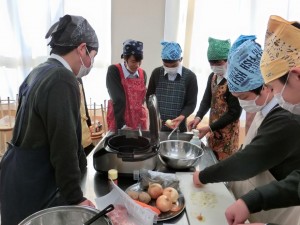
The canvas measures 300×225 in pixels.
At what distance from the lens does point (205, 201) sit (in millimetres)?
995

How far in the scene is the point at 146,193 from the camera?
0.96m

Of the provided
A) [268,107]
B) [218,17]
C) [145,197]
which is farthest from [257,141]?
[218,17]

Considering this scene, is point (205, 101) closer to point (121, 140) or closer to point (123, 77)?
point (123, 77)

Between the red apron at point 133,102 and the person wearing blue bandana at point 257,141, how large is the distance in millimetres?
991

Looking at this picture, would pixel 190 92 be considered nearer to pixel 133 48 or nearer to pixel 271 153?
pixel 133 48

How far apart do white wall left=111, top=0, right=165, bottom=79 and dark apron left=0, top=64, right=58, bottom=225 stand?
6.10 feet

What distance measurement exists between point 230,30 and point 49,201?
2.31m

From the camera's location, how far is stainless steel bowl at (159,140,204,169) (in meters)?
1.17

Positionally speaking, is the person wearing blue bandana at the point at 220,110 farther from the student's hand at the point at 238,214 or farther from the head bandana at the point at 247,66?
the student's hand at the point at 238,214

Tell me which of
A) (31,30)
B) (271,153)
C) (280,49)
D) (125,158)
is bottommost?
(125,158)

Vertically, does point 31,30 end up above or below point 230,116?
above

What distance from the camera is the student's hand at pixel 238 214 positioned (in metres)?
0.83

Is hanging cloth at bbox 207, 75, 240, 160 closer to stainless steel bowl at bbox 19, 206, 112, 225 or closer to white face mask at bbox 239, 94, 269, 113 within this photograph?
white face mask at bbox 239, 94, 269, 113

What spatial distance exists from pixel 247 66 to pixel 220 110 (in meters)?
0.78
